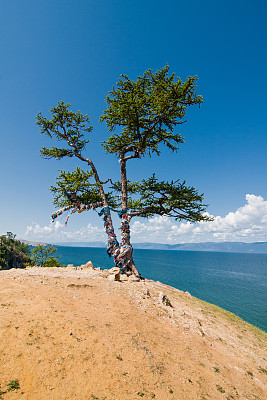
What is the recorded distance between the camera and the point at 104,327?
7.16m

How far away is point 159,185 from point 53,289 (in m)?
12.2

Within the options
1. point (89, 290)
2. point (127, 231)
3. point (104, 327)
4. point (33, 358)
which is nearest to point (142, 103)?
point (127, 231)

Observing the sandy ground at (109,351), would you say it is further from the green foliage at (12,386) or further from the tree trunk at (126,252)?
the tree trunk at (126,252)

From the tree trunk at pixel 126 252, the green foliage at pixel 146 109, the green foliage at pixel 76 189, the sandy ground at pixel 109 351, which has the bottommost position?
the sandy ground at pixel 109 351

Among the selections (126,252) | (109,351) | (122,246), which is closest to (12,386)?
(109,351)

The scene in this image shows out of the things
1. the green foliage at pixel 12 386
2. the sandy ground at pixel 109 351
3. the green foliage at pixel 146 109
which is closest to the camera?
the green foliage at pixel 12 386

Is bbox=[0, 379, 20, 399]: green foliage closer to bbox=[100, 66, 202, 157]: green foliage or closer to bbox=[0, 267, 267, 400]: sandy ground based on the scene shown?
bbox=[0, 267, 267, 400]: sandy ground

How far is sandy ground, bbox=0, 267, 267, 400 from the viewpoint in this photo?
4.79 meters

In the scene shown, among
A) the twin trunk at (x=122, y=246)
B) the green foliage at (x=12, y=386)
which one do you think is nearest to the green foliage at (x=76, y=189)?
the twin trunk at (x=122, y=246)

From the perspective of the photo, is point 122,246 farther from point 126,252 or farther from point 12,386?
point 12,386

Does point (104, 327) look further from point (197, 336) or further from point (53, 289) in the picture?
point (197, 336)

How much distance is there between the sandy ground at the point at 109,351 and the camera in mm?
4793

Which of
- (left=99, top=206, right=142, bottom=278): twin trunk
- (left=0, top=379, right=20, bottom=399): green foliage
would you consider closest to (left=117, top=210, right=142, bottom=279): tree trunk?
(left=99, top=206, right=142, bottom=278): twin trunk

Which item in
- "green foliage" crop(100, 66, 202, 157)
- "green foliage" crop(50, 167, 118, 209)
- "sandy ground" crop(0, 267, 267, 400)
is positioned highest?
"green foliage" crop(100, 66, 202, 157)
